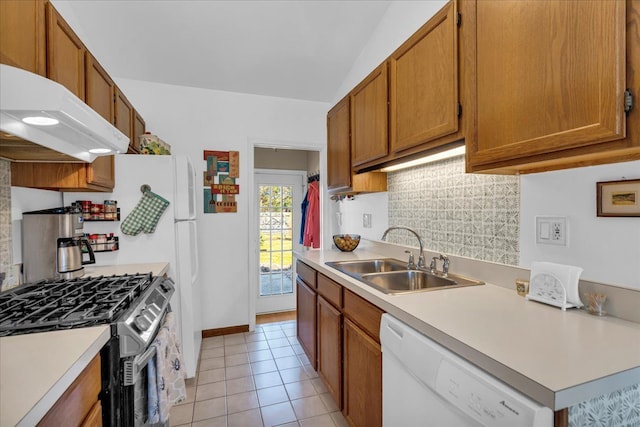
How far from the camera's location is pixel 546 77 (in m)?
0.94

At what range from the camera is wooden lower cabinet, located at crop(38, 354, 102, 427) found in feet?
2.39

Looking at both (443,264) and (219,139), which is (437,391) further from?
(219,139)

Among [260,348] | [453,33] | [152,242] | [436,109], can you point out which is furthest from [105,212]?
[453,33]

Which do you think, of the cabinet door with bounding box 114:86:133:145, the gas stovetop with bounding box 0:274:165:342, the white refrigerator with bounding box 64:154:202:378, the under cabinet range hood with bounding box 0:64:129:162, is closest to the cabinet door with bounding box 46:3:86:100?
the under cabinet range hood with bounding box 0:64:129:162

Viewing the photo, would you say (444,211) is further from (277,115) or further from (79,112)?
(277,115)

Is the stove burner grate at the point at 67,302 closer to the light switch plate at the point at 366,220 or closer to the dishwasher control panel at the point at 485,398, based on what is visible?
the dishwasher control panel at the point at 485,398

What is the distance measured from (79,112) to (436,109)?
1465mm

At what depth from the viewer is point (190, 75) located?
2.80m

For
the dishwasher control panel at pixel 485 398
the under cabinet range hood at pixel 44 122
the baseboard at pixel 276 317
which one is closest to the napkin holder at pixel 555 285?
the dishwasher control panel at pixel 485 398

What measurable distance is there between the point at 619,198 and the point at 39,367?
5.89 feet

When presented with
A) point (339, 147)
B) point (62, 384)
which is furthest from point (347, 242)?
point (62, 384)

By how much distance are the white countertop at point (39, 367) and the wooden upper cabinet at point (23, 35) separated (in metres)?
1.02

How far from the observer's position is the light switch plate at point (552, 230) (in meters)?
1.16

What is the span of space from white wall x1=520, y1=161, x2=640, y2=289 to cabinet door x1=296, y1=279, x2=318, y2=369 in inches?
55.6
